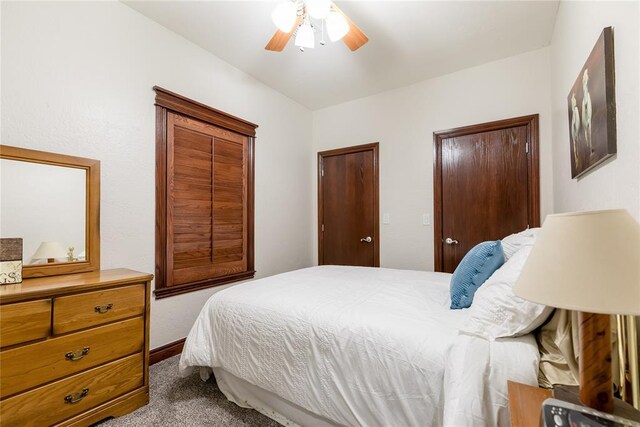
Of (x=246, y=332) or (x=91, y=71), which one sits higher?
(x=91, y=71)

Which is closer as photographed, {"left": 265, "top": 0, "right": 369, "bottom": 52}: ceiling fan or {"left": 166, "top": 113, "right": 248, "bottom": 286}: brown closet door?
{"left": 265, "top": 0, "right": 369, "bottom": 52}: ceiling fan

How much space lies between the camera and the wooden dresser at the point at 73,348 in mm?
1303

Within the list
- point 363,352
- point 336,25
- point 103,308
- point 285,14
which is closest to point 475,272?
point 363,352

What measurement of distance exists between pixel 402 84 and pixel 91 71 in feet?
9.63

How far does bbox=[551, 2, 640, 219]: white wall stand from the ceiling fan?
1.27 meters

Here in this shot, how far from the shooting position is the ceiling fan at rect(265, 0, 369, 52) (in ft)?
5.87

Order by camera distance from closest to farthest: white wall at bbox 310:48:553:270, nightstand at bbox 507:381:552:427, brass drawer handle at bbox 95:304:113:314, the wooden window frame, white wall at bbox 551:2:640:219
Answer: nightstand at bbox 507:381:552:427, white wall at bbox 551:2:640:219, brass drawer handle at bbox 95:304:113:314, the wooden window frame, white wall at bbox 310:48:553:270

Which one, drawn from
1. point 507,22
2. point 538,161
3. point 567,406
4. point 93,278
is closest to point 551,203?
point 538,161

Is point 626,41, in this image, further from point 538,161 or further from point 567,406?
point 538,161

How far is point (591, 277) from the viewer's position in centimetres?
59

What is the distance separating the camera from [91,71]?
201 cm

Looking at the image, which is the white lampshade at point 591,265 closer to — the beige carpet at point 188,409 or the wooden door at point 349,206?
the beige carpet at point 188,409

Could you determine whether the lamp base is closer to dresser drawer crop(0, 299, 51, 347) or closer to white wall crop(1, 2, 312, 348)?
dresser drawer crop(0, 299, 51, 347)

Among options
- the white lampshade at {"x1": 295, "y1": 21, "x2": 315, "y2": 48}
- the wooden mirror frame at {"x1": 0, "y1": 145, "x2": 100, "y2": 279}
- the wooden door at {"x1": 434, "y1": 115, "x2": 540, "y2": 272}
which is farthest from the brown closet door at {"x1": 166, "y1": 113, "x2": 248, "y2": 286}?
the wooden door at {"x1": 434, "y1": 115, "x2": 540, "y2": 272}
